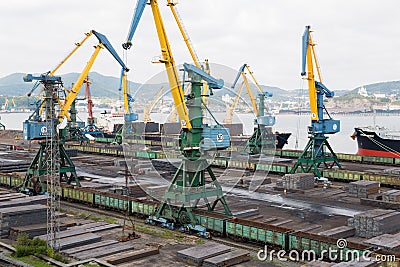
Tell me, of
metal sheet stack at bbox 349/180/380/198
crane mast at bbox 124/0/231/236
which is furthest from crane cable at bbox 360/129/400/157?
crane mast at bbox 124/0/231/236

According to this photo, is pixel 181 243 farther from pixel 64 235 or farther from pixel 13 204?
pixel 13 204

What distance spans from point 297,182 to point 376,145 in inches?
1655

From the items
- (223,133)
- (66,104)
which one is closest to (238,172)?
(66,104)

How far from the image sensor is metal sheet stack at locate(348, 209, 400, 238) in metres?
28.9

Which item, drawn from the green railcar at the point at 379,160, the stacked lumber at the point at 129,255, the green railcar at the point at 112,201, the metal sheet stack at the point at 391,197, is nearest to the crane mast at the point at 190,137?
the stacked lumber at the point at 129,255

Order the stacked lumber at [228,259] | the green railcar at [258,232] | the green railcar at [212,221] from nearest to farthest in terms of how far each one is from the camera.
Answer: the stacked lumber at [228,259], the green railcar at [258,232], the green railcar at [212,221]

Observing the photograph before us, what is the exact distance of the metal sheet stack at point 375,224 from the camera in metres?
28.9

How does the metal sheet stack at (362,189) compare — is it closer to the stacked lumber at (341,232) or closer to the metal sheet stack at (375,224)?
the metal sheet stack at (375,224)

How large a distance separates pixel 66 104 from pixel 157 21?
20927 mm

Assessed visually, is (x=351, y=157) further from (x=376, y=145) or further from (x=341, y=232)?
(x=341, y=232)

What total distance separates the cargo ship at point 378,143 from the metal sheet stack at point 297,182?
35939 millimetres

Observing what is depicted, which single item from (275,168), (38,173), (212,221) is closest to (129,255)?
(212,221)

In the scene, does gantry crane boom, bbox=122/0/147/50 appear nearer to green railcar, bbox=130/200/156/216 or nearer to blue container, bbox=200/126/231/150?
blue container, bbox=200/126/231/150

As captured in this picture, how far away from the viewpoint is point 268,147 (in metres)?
83.2
